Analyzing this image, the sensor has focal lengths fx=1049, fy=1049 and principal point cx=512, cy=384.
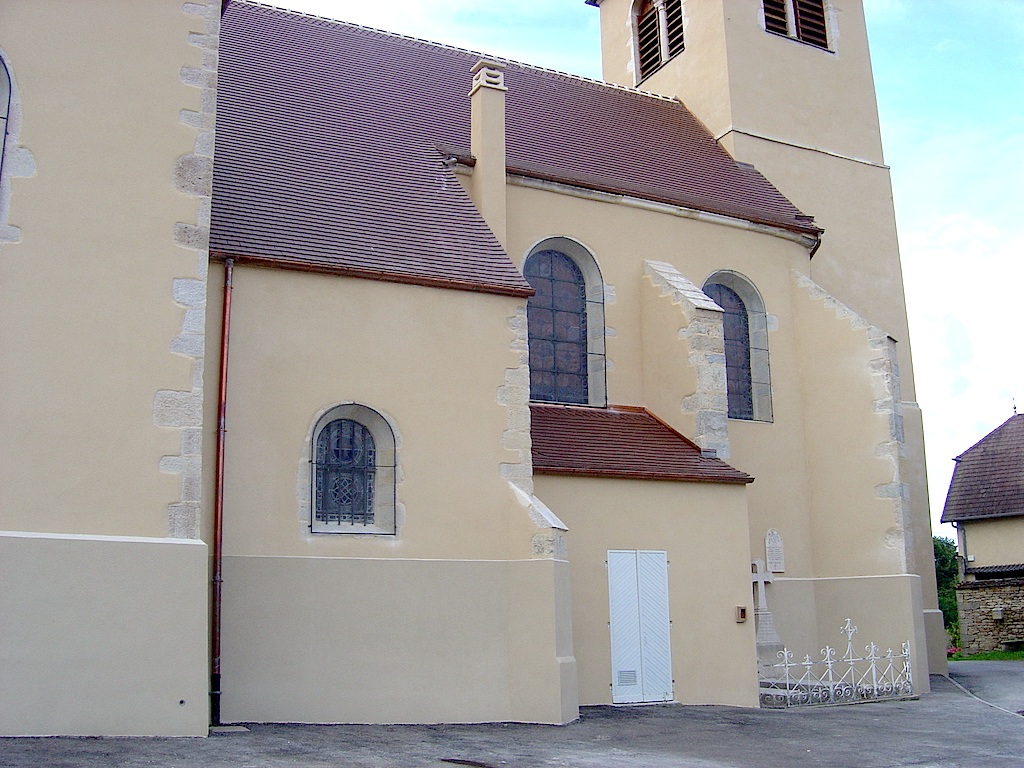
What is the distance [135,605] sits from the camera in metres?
8.28

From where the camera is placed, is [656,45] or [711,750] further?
[656,45]

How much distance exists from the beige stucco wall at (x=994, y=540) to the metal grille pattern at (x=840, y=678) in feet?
49.5

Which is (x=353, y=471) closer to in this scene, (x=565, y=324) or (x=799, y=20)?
(x=565, y=324)

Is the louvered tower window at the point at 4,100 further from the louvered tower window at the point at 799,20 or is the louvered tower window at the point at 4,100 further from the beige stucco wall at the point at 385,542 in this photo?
the louvered tower window at the point at 799,20

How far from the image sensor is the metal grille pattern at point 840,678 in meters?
13.3

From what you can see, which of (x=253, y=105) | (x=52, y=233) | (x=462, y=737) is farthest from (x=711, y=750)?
(x=253, y=105)

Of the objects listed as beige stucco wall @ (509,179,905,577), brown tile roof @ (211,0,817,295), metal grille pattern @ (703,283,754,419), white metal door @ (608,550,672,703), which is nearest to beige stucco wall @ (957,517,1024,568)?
beige stucco wall @ (509,179,905,577)

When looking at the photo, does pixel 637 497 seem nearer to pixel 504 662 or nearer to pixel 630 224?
pixel 504 662

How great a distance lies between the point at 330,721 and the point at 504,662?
6.19 ft

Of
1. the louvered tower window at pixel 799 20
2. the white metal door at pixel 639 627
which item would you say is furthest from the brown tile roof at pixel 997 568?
the white metal door at pixel 639 627

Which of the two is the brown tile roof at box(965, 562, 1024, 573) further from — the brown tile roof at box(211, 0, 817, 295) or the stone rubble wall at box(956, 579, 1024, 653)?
the brown tile roof at box(211, 0, 817, 295)

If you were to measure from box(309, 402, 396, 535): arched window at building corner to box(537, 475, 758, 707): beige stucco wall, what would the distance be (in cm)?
208

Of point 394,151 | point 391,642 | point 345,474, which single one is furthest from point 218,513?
point 394,151

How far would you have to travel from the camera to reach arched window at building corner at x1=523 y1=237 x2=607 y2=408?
14.7 m
